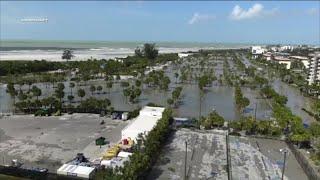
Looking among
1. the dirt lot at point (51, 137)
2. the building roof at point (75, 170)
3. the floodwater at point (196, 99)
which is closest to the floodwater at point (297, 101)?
the floodwater at point (196, 99)

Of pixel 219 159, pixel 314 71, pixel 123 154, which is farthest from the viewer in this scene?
pixel 314 71

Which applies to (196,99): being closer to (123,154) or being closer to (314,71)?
(314,71)

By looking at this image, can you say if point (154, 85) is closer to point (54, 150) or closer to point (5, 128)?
point (5, 128)

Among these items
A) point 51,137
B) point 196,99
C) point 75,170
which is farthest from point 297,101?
point 75,170

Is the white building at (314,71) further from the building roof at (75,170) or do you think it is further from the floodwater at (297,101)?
the building roof at (75,170)

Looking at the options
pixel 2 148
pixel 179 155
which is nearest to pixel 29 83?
pixel 2 148
